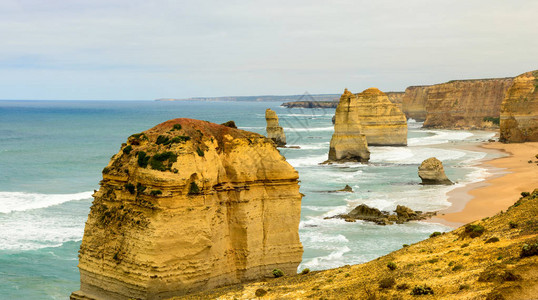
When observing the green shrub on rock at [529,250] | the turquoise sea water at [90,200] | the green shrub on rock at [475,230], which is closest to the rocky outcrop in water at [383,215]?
the turquoise sea water at [90,200]

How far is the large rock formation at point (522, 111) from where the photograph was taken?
285 feet

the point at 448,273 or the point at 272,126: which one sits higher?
the point at 272,126

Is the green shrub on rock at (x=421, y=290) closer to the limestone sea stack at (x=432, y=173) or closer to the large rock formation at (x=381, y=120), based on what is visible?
the limestone sea stack at (x=432, y=173)

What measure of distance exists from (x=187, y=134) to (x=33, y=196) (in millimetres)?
34284

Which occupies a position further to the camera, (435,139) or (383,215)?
(435,139)

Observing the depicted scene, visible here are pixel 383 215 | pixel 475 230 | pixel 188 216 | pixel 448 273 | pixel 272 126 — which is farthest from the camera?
pixel 272 126

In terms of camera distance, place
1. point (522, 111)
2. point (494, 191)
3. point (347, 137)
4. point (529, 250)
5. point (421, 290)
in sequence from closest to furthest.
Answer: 1. point (421, 290)
2. point (529, 250)
3. point (494, 191)
4. point (347, 137)
5. point (522, 111)

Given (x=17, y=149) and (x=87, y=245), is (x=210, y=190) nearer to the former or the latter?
(x=87, y=245)

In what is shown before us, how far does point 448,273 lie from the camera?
16.0 m

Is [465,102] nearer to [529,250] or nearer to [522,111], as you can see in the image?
[522,111]

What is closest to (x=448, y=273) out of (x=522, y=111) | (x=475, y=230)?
(x=475, y=230)

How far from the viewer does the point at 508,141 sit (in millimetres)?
91500

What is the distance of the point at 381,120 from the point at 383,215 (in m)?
55.3

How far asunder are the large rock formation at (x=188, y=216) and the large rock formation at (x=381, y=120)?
7304 cm
